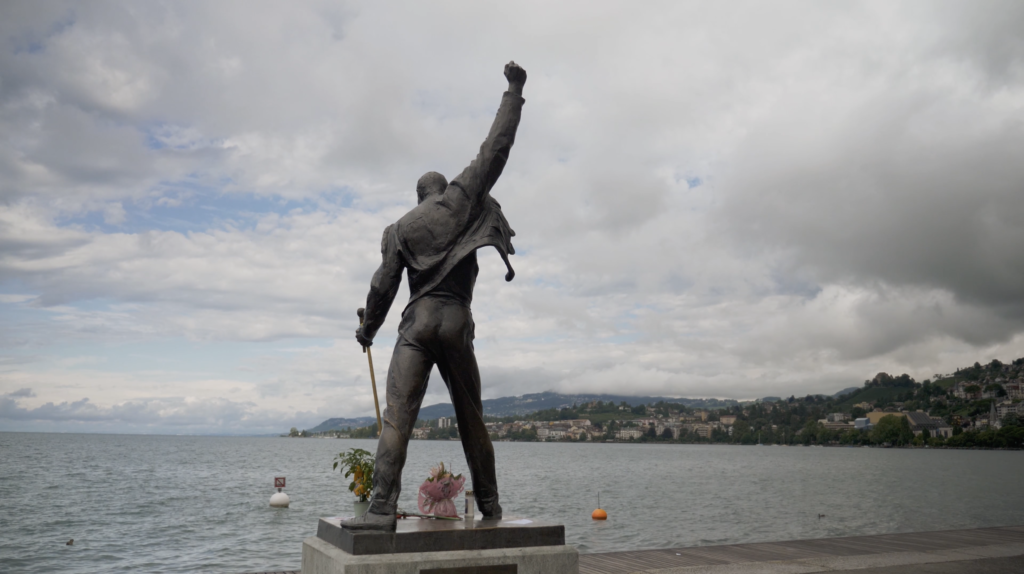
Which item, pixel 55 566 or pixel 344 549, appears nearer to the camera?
pixel 344 549

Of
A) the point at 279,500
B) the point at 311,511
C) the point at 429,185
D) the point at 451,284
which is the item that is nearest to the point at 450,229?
the point at 451,284

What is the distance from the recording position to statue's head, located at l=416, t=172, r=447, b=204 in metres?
6.57

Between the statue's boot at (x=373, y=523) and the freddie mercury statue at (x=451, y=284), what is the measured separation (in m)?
0.67

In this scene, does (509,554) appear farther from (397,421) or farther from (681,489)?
(681,489)

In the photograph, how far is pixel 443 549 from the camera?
5.39 meters

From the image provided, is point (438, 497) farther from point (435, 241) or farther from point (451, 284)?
point (435, 241)

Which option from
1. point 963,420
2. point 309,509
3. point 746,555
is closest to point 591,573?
point 746,555

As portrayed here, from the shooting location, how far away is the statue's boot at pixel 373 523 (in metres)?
5.39

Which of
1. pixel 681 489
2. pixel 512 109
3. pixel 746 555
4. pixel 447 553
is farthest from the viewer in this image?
pixel 681 489

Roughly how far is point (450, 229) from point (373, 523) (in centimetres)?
237

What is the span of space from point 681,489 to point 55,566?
1491 inches

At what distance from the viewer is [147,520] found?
28.7 m

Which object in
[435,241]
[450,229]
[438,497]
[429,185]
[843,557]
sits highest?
[429,185]

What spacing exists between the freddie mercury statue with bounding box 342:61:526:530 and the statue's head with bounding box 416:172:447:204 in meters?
0.16
